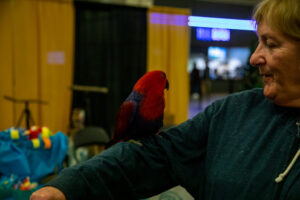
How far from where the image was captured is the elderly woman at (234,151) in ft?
1.90

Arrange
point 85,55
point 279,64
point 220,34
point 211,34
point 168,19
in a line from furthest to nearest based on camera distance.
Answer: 1. point 220,34
2. point 211,34
3. point 168,19
4. point 85,55
5. point 279,64

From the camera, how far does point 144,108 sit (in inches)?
32.4

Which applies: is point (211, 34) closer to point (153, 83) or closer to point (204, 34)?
point (204, 34)

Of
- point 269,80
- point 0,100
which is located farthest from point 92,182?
point 0,100

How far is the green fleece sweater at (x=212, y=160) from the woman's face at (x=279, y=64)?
0.18 feet

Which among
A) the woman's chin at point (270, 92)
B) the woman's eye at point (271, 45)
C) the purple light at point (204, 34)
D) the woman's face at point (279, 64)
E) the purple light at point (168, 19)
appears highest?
the purple light at point (168, 19)

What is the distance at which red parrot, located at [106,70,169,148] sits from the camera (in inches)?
30.8

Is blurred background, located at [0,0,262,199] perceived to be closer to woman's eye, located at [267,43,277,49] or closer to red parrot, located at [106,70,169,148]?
red parrot, located at [106,70,169,148]

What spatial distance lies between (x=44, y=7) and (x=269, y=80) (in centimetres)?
382

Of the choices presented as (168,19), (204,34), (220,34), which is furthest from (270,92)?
(220,34)

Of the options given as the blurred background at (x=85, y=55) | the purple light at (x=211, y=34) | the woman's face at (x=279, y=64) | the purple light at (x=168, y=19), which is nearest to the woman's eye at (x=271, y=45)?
the woman's face at (x=279, y=64)

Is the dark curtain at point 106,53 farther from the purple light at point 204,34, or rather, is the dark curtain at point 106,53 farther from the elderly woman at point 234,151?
the elderly woman at point 234,151

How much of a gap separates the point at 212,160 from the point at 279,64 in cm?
26

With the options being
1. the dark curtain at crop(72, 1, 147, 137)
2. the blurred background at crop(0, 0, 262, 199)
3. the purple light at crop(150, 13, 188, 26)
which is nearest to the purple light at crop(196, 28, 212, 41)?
the blurred background at crop(0, 0, 262, 199)
